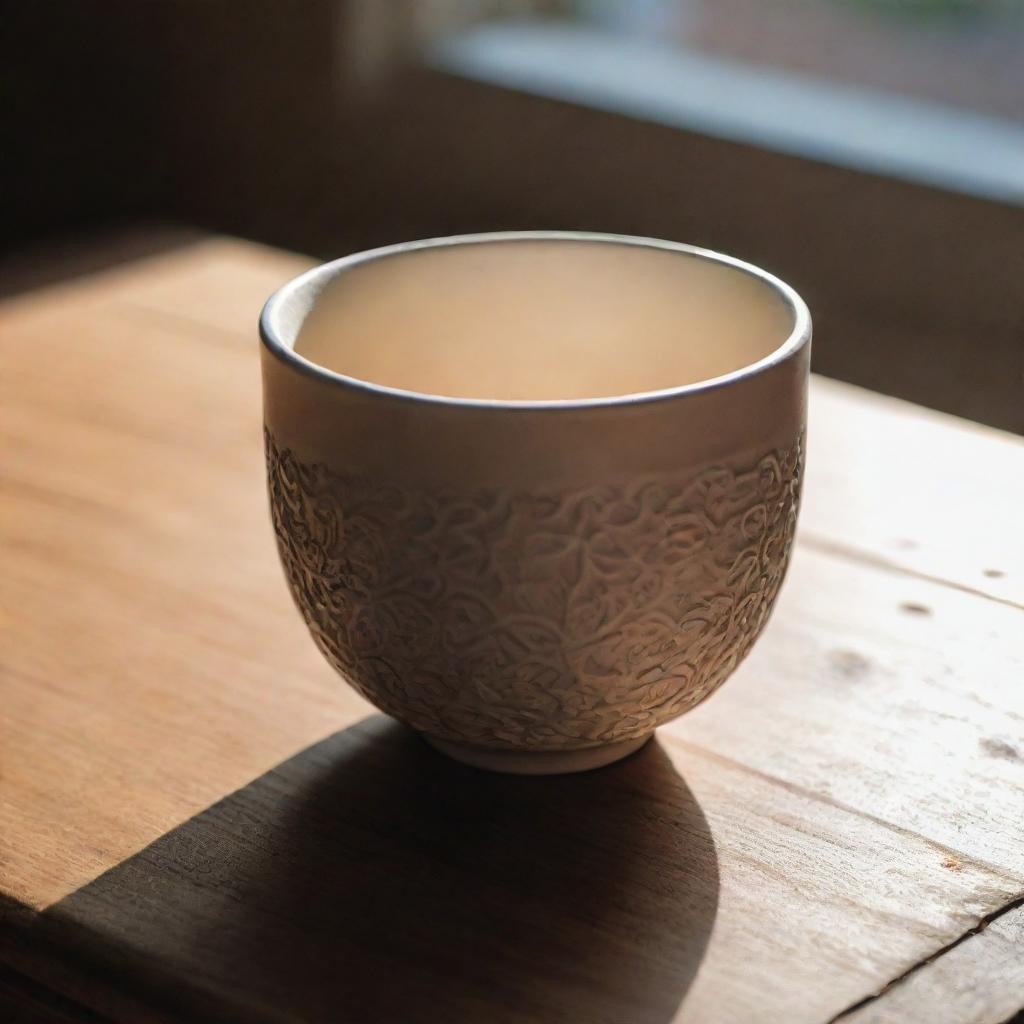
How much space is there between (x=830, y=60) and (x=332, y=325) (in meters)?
1.73

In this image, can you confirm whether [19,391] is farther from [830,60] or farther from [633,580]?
[830,60]

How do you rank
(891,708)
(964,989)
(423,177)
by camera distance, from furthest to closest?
(423,177) < (891,708) < (964,989)

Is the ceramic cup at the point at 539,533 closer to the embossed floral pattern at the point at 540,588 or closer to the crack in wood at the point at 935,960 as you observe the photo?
the embossed floral pattern at the point at 540,588

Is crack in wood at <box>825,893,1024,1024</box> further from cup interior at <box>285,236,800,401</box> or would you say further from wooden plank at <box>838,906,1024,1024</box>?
A: cup interior at <box>285,236,800,401</box>

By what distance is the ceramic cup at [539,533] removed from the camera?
37 centimetres

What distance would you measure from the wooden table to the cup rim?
0.43ft

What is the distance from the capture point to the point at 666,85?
1.92 m

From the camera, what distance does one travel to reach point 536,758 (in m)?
0.46

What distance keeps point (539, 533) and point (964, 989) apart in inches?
6.6

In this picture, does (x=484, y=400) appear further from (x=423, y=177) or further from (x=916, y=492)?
(x=423, y=177)

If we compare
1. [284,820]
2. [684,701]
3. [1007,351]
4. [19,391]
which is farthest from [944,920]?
[1007,351]

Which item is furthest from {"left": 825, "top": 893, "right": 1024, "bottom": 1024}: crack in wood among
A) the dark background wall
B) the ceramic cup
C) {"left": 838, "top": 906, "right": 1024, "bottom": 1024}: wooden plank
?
the dark background wall

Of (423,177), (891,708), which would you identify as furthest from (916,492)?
(423,177)

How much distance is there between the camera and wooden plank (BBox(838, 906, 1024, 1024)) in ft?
1.20
